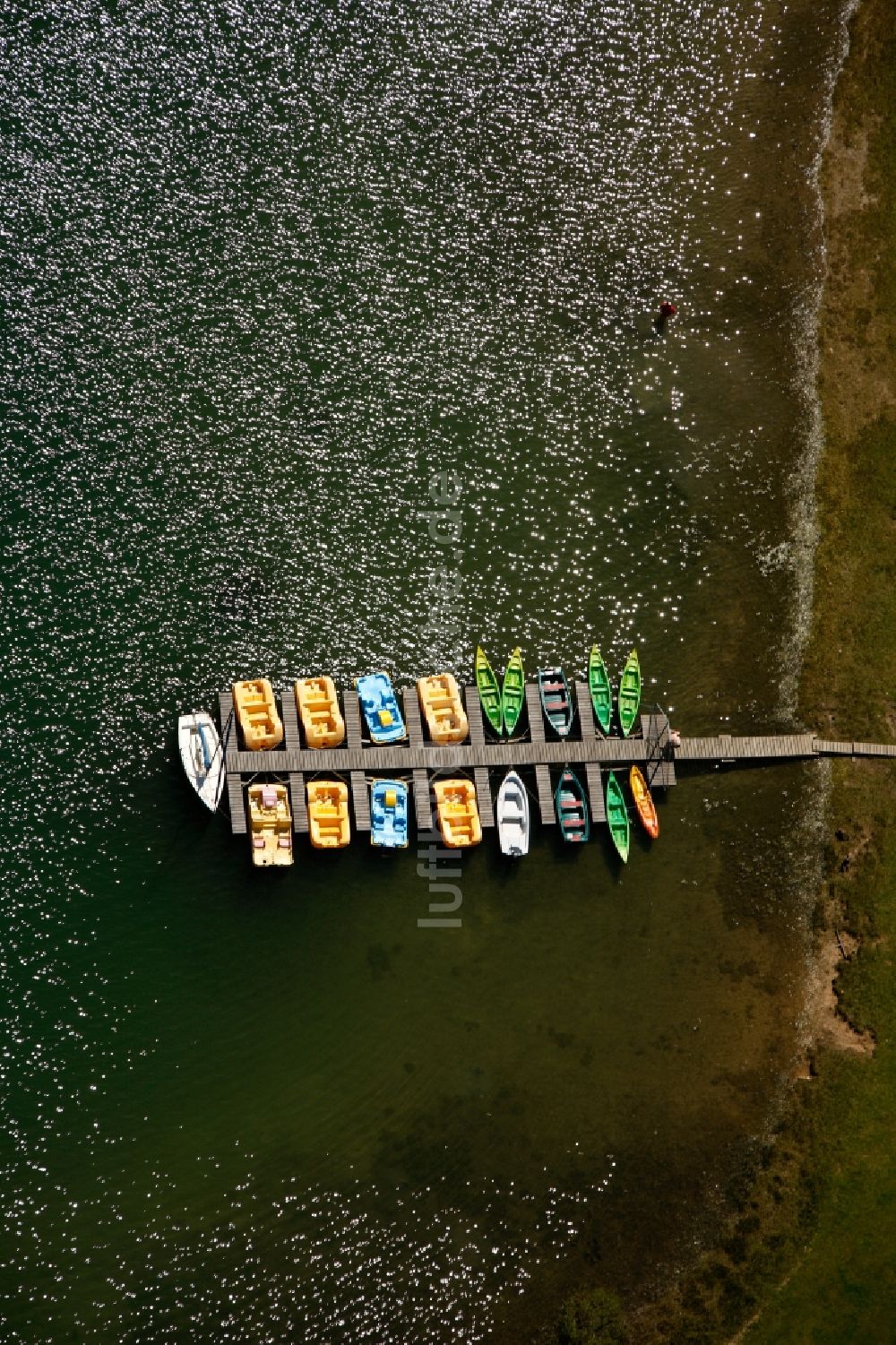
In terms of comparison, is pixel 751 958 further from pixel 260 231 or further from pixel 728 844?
pixel 260 231

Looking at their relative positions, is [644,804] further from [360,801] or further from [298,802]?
[298,802]

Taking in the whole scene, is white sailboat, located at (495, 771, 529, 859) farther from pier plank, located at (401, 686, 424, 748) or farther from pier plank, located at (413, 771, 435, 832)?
pier plank, located at (401, 686, 424, 748)

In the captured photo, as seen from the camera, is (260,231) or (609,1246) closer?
(609,1246)

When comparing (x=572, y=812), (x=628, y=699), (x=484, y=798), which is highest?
(x=628, y=699)

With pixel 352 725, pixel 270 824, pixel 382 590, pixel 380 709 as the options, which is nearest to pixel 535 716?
pixel 380 709

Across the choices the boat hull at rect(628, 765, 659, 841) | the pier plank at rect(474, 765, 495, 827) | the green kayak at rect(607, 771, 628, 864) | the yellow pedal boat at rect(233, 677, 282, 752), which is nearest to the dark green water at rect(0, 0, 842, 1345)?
the boat hull at rect(628, 765, 659, 841)

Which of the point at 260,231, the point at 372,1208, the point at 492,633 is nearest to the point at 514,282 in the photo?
the point at 260,231
